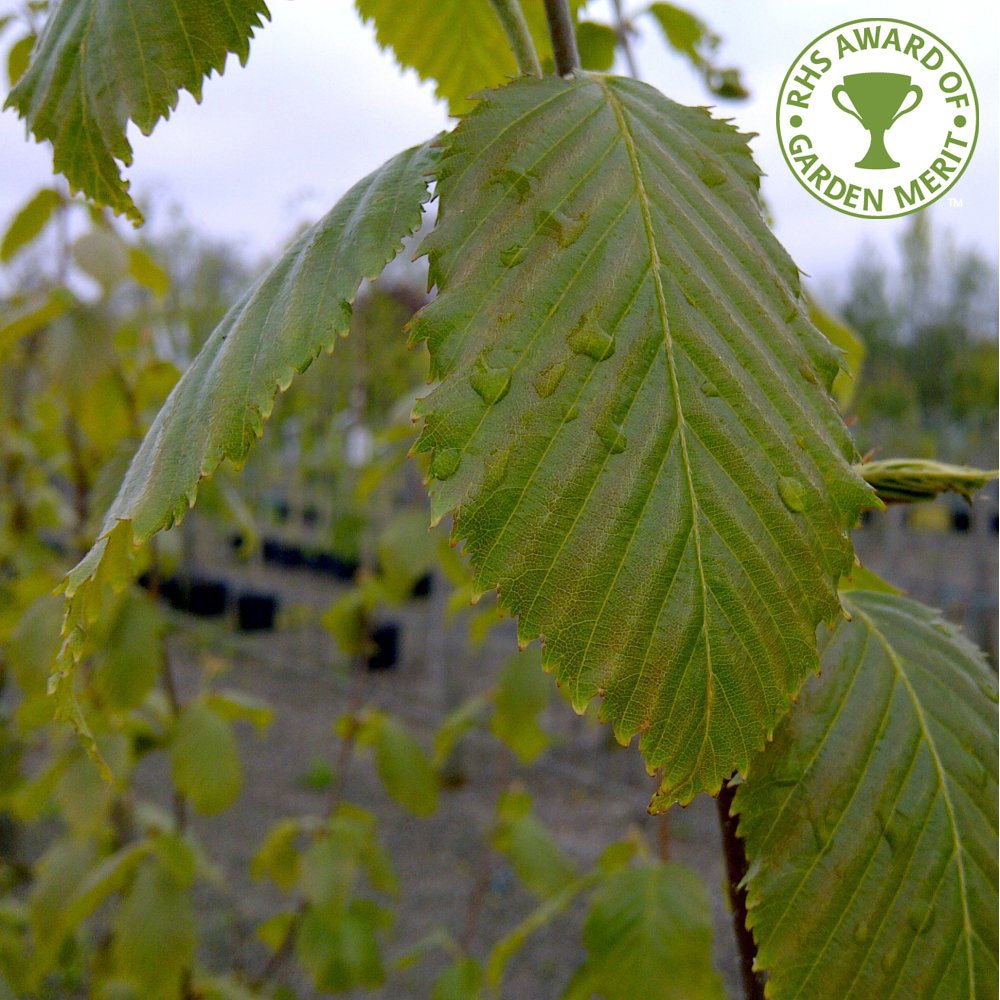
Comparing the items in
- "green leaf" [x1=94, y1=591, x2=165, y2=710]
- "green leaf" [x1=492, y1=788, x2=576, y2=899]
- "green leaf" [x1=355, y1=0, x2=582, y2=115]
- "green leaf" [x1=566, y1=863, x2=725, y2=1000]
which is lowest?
"green leaf" [x1=492, y1=788, x2=576, y2=899]

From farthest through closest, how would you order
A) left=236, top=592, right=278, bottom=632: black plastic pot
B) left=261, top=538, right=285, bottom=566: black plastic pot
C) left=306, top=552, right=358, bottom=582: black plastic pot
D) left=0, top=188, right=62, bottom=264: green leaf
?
left=261, top=538, right=285, bottom=566: black plastic pot → left=306, top=552, right=358, bottom=582: black plastic pot → left=236, top=592, right=278, bottom=632: black plastic pot → left=0, top=188, right=62, bottom=264: green leaf

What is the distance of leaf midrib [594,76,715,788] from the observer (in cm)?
42

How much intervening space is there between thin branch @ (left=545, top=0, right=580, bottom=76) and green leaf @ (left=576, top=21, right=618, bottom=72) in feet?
2.08

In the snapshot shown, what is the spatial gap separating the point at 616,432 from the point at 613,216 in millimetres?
121

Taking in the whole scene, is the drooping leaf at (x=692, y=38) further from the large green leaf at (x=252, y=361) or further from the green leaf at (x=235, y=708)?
the green leaf at (x=235, y=708)

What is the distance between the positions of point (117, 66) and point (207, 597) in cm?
781

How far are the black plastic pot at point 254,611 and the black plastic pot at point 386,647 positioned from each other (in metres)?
1.46

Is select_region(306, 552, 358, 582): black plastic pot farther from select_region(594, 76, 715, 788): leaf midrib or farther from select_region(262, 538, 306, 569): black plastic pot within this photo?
select_region(594, 76, 715, 788): leaf midrib

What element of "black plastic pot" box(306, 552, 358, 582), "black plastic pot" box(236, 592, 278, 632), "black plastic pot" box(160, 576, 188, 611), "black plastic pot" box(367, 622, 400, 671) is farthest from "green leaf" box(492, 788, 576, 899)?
"black plastic pot" box(306, 552, 358, 582)

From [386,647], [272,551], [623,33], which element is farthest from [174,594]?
[623,33]

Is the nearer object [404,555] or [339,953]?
[339,953]

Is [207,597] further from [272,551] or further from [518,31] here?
[518,31]

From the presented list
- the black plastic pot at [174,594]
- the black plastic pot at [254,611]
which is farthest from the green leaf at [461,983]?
the black plastic pot at [174,594]

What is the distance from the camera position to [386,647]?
21.1ft
